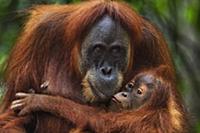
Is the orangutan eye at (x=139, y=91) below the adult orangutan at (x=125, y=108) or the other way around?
the other way around

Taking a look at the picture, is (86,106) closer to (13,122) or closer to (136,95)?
(136,95)

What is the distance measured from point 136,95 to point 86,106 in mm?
332

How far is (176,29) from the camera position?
8.03 metres

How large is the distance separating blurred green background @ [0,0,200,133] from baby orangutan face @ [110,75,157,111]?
1039 millimetres

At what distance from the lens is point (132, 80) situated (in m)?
6.74

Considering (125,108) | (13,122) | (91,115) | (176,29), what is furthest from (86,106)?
(176,29)

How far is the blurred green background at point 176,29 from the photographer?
7547mm

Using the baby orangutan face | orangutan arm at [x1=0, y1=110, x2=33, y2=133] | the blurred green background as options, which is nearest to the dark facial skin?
the baby orangutan face

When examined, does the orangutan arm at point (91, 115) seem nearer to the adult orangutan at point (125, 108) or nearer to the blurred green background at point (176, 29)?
the adult orangutan at point (125, 108)

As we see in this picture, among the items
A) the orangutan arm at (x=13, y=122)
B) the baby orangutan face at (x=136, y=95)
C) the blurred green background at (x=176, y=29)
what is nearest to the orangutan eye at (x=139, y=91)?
the baby orangutan face at (x=136, y=95)

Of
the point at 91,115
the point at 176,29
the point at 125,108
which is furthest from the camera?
the point at 176,29

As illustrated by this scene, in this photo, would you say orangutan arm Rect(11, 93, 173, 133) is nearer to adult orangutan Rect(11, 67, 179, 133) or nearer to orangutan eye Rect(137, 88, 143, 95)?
adult orangutan Rect(11, 67, 179, 133)

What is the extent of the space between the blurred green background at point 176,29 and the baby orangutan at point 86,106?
2.38 feet

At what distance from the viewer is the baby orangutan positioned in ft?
21.5
